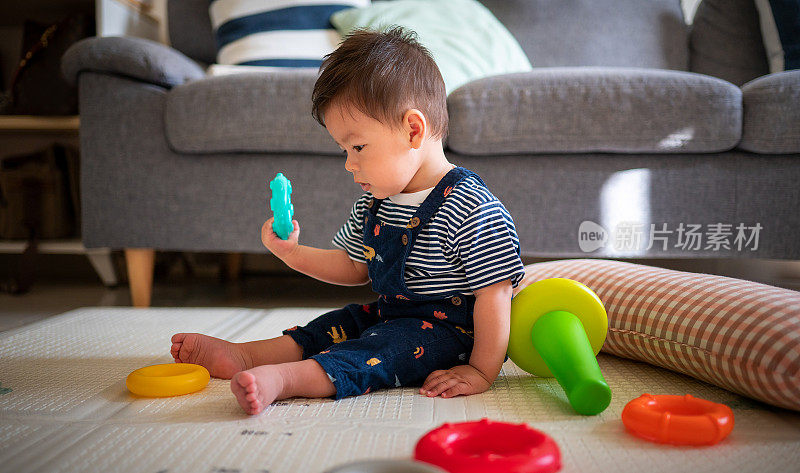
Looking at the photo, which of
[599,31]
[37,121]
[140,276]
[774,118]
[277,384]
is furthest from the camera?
[599,31]

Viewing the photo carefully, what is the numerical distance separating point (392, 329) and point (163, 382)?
29 centimetres

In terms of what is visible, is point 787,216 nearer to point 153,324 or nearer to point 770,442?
point 770,442

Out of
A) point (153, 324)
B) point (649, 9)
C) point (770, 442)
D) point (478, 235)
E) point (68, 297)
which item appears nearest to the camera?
point (770, 442)

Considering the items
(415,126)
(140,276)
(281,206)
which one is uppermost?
(415,126)

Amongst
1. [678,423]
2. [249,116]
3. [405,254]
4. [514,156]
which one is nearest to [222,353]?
[405,254]

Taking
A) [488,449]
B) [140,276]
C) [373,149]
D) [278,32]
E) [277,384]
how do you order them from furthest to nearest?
[278,32] < [140,276] < [373,149] < [277,384] < [488,449]

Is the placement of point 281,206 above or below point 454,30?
below

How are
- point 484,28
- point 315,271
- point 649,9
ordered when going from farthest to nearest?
point 649,9 < point 484,28 < point 315,271

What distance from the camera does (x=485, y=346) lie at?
75 cm

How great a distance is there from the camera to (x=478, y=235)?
30.0 inches

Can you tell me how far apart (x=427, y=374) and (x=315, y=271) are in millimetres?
258

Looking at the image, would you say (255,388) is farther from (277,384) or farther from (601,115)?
(601,115)

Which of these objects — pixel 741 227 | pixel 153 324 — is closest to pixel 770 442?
pixel 741 227

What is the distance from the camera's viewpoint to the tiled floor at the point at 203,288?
1.56 metres
